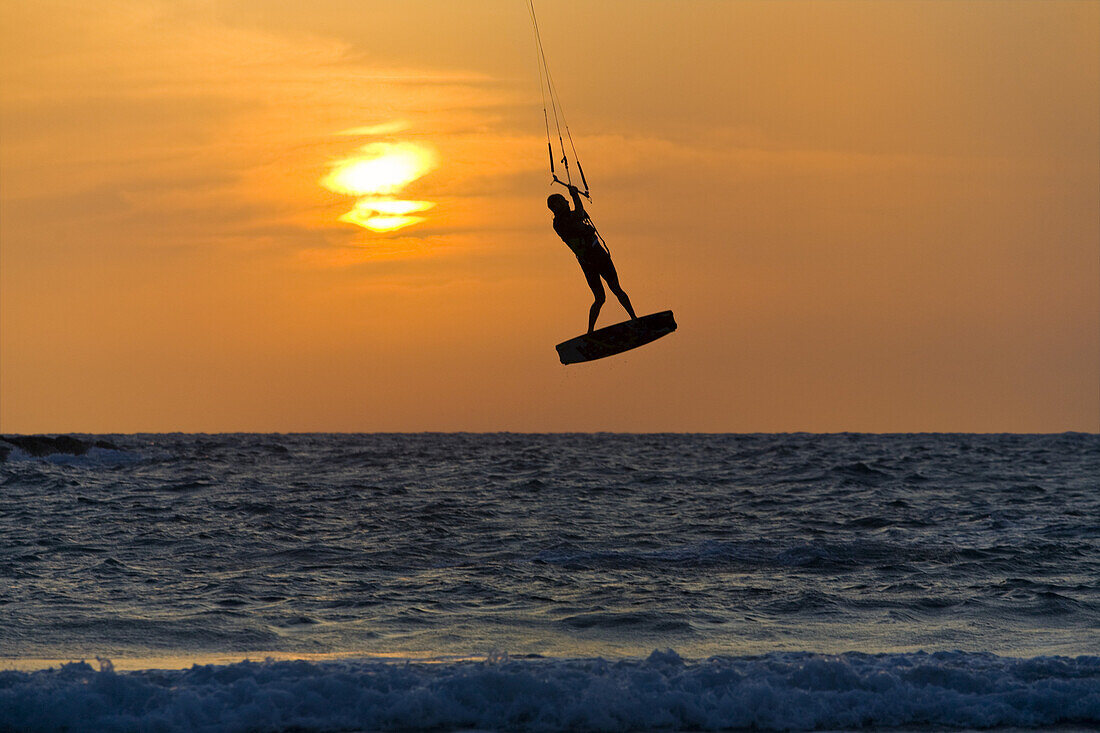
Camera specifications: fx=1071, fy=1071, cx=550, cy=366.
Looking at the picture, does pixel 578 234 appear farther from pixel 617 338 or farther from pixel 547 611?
pixel 547 611

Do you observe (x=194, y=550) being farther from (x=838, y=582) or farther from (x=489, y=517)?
(x=838, y=582)

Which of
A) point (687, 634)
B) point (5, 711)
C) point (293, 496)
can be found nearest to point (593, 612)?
point (687, 634)

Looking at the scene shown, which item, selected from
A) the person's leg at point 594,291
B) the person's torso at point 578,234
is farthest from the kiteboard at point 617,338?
the person's torso at point 578,234

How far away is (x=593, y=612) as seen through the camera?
54.3 feet

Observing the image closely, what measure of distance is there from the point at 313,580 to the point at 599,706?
30.5 feet

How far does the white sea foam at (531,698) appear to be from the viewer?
10.8 meters

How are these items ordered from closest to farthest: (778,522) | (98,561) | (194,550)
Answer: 1. (98,561)
2. (194,550)
3. (778,522)

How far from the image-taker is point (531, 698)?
11.2 metres

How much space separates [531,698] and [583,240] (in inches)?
265

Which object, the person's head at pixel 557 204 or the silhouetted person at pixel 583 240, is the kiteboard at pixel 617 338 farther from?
the person's head at pixel 557 204

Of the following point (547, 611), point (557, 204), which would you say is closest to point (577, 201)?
point (557, 204)

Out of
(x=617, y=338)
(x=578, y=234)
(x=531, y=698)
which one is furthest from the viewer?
(x=617, y=338)

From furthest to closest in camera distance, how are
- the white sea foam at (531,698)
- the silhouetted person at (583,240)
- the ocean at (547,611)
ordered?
1. the silhouetted person at (583,240)
2. the ocean at (547,611)
3. the white sea foam at (531,698)

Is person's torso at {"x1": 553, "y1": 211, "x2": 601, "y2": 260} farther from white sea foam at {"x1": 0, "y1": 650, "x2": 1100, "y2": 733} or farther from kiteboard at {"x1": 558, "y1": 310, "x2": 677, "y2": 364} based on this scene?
white sea foam at {"x1": 0, "y1": 650, "x2": 1100, "y2": 733}
